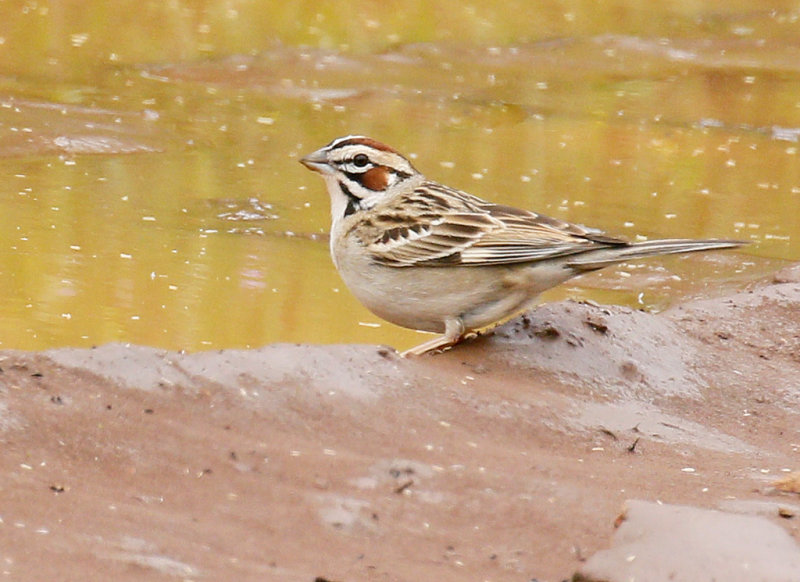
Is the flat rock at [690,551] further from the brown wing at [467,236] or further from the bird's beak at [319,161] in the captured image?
the bird's beak at [319,161]

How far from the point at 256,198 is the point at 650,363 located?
13.8 ft

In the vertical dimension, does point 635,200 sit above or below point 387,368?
below

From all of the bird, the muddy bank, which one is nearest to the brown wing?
the bird

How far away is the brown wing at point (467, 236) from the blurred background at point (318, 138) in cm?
112

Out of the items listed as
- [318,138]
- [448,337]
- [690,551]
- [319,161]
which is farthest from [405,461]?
A: [318,138]

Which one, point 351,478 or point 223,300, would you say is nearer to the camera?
point 351,478

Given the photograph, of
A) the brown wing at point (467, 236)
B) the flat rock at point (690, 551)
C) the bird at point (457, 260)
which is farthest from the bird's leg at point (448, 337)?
the flat rock at point (690, 551)

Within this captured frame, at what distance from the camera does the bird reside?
6.53 m

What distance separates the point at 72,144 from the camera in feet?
35.3

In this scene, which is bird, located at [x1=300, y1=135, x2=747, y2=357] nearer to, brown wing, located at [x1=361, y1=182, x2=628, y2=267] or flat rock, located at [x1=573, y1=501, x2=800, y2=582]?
brown wing, located at [x1=361, y1=182, x2=628, y2=267]

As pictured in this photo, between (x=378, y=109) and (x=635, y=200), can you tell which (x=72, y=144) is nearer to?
(x=378, y=109)

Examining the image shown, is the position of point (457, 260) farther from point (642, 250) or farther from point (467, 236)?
point (642, 250)

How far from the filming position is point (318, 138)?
460 inches

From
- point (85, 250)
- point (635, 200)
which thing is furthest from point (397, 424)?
point (635, 200)
